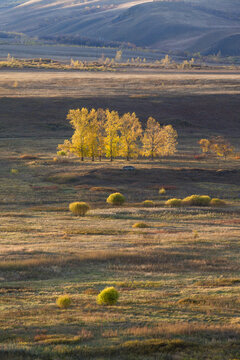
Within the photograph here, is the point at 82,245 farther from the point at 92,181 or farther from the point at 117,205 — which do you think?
the point at 92,181

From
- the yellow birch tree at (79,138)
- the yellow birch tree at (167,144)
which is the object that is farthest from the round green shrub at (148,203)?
the yellow birch tree at (167,144)

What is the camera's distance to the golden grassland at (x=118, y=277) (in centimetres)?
1755

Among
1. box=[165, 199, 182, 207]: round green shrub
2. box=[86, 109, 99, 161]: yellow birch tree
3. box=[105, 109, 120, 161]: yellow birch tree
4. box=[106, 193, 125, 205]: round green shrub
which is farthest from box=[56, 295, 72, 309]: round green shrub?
box=[105, 109, 120, 161]: yellow birch tree

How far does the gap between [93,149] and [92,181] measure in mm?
22458

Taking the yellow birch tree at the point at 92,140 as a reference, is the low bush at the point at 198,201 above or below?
below

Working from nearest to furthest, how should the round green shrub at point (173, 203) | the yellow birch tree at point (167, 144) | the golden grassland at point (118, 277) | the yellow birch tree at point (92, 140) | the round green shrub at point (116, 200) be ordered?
1. the golden grassland at point (118, 277)
2. the round green shrub at point (173, 203)
3. the round green shrub at point (116, 200)
4. the yellow birch tree at point (92, 140)
5. the yellow birch tree at point (167, 144)

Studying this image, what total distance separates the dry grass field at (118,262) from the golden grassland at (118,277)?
0.06m

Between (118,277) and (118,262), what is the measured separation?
11.3ft

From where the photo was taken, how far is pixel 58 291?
25094 millimetres

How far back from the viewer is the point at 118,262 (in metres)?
31.8

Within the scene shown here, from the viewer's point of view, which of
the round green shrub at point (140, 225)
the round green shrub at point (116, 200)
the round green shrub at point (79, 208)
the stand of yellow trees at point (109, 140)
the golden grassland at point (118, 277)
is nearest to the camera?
the golden grassland at point (118, 277)

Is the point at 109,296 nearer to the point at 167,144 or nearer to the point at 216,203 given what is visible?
the point at 216,203

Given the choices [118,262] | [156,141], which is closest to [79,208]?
[118,262]

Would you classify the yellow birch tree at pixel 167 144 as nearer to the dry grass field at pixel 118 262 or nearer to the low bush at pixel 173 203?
the dry grass field at pixel 118 262
